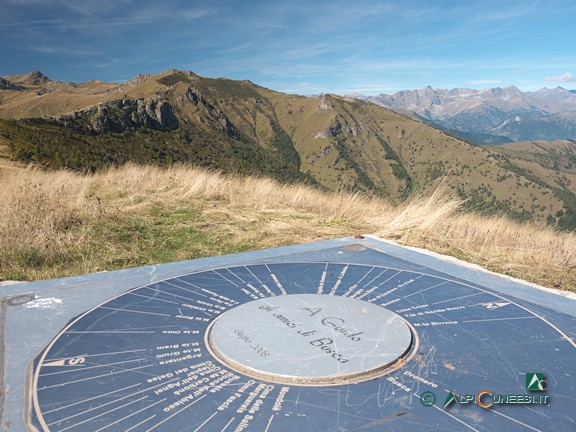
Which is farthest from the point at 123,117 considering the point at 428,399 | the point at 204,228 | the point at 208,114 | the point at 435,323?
the point at 428,399

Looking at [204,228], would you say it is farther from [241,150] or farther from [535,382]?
[241,150]

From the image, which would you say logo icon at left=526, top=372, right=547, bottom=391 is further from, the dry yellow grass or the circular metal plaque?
the dry yellow grass

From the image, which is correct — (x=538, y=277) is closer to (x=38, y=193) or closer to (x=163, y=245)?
(x=163, y=245)

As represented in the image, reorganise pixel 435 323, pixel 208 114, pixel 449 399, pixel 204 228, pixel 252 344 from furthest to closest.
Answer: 1. pixel 208 114
2. pixel 204 228
3. pixel 435 323
4. pixel 252 344
5. pixel 449 399

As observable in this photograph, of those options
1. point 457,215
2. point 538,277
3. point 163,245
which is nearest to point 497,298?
point 538,277

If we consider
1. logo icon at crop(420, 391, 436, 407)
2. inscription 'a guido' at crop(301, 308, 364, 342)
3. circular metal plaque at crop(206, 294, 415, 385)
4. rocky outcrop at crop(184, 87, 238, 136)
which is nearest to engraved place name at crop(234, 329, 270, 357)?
circular metal plaque at crop(206, 294, 415, 385)

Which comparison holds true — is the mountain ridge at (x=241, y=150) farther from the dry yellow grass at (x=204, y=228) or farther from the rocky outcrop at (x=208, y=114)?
the dry yellow grass at (x=204, y=228)
